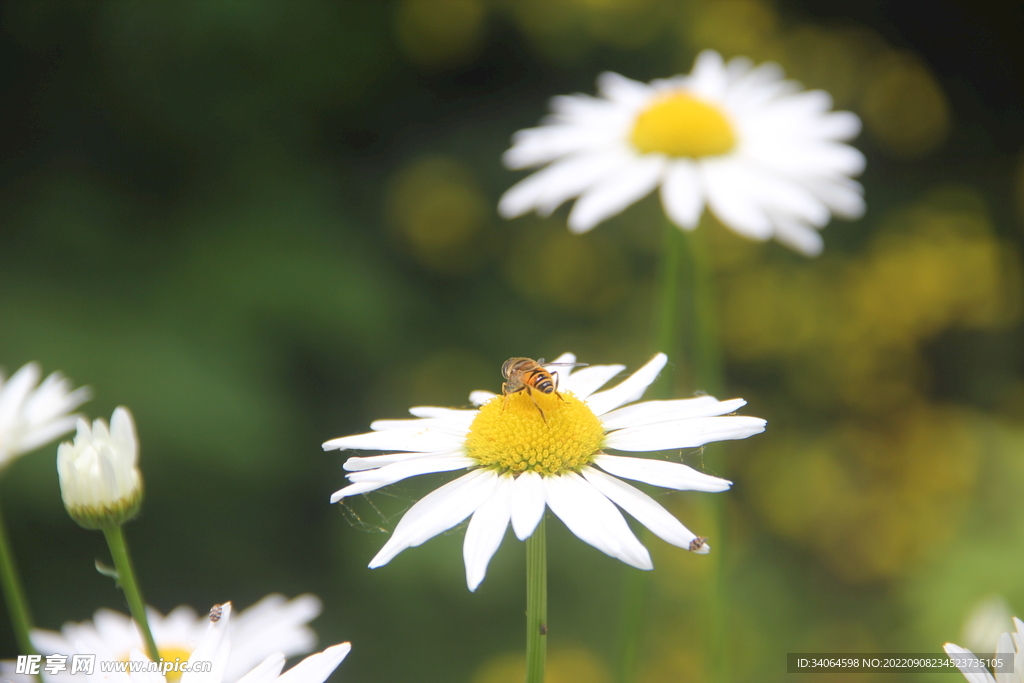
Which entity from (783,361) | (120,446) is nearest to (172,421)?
(120,446)

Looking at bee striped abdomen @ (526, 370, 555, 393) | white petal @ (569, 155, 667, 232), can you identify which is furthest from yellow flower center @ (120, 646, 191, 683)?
white petal @ (569, 155, 667, 232)

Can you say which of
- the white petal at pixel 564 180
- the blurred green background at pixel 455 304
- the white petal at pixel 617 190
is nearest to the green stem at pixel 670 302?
the white petal at pixel 617 190

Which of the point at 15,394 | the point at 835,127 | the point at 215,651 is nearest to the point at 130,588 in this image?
the point at 215,651

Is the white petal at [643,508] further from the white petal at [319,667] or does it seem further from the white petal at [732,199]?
the white petal at [732,199]

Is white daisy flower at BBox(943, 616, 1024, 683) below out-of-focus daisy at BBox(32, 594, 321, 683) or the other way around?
below

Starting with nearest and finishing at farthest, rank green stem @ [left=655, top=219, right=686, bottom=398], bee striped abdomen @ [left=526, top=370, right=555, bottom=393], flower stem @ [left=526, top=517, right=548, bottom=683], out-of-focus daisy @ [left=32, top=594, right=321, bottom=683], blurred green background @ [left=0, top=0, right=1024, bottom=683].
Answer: flower stem @ [left=526, top=517, right=548, bottom=683] → bee striped abdomen @ [left=526, top=370, right=555, bottom=393] → out-of-focus daisy @ [left=32, top=594, right=321, bottom=683] → green stem @ [left=655, top=219, right=686, bottom=398] → blurred green background @ [left=0, top=0, right=1024, bottom=683]

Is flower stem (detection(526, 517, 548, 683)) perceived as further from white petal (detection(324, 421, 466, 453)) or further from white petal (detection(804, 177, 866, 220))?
white petal (detection(804, 177, 866, 220))
